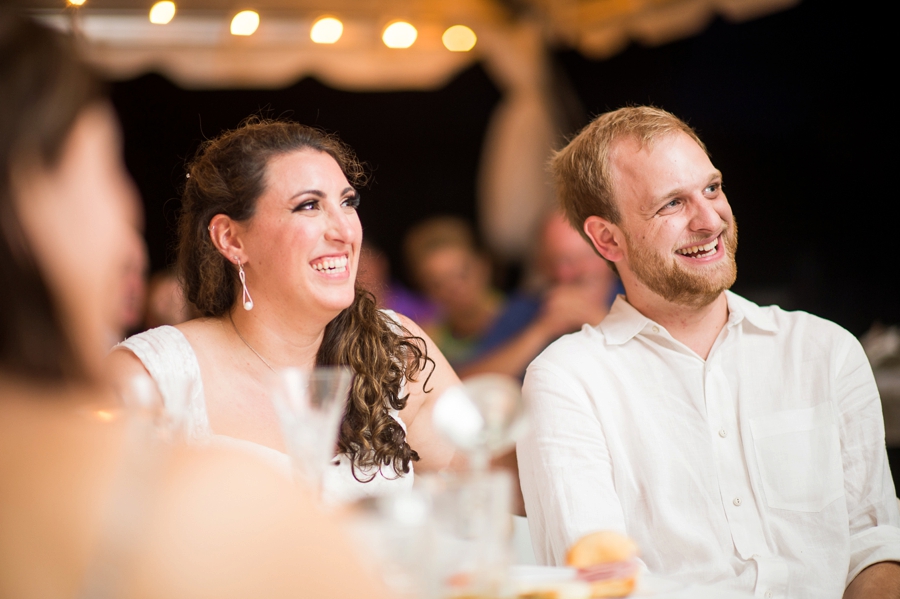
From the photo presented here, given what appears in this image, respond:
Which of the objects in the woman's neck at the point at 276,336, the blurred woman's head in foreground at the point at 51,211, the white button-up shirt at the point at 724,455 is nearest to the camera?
the blurred woman's head in foreground at the point at 51,211

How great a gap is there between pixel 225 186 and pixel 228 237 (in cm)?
15

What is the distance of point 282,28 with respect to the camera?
552 cm

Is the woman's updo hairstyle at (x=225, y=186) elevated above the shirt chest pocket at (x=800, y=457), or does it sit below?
above

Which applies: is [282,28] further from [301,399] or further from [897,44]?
[301,399]

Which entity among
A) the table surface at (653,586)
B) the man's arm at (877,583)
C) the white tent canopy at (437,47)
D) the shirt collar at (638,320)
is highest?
the white tent canopy at (437,47)

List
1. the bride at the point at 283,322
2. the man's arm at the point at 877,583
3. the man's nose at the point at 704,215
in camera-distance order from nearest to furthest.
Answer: the man's arm at the point at 877,583, the man's nose at the point at 704,215, the bride at the point at 283,322

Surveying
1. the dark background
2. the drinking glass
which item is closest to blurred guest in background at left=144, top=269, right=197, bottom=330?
the dark background

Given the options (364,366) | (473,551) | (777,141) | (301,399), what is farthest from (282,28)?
(473,551)

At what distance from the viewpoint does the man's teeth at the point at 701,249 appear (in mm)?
2176

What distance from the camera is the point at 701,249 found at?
218 cm

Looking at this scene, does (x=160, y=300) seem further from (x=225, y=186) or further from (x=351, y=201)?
(x=351, y=201)

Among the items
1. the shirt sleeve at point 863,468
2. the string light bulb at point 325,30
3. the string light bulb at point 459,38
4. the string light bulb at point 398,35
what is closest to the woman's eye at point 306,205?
the shirt sleeve at point 863,468

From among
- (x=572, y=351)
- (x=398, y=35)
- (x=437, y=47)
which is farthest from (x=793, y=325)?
(x=437, y=47)

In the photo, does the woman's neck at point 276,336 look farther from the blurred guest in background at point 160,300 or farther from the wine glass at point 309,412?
the blurred guest in background at point 160,300
